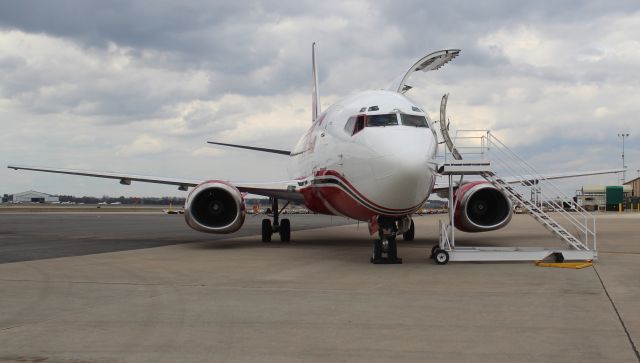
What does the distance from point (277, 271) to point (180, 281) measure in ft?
A: 6.88

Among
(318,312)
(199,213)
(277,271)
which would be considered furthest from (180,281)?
(199,213)

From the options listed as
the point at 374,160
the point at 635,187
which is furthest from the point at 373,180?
the point at 635,187

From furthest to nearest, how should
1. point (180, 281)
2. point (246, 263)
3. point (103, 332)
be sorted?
point (246, 263), point (180, 281), point (103, 332)

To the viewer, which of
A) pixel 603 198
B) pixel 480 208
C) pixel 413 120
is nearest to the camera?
pixel 413 120

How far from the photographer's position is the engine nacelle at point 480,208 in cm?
1619

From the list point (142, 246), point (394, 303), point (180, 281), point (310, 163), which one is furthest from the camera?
point (142, 246)

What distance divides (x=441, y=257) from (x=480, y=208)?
5119mm

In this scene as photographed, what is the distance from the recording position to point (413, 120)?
41.5ft

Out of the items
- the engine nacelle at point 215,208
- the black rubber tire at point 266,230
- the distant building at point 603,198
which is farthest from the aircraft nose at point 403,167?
the distant building at point 603,198

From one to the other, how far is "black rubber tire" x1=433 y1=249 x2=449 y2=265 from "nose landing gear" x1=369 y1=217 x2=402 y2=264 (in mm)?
767

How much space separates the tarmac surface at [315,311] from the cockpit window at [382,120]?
2.95 meters

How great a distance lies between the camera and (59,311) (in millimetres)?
7035

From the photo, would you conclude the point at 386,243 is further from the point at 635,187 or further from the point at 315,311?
the point at 635,187

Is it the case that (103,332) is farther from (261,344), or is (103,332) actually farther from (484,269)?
(484,269)
